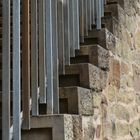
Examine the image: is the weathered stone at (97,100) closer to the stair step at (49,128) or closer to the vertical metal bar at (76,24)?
the vertical metal bar at (76,24)

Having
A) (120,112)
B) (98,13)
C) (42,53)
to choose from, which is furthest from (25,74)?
(120,112)

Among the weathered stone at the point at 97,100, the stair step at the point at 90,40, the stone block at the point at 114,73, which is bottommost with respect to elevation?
the weathered stone at the point at 97,100

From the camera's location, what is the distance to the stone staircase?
1880 millimetres

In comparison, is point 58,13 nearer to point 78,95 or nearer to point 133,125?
point 78,95

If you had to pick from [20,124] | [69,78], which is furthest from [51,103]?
[69,78]

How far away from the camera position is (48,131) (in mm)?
1878

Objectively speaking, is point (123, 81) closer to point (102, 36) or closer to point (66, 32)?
point (102, 36)

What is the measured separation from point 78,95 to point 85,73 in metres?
0.23

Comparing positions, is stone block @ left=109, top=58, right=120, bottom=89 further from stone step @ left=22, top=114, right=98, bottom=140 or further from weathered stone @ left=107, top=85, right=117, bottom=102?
stone step @ left=22, top=114, right=98, bottom=140

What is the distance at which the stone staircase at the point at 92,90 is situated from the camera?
1.88m

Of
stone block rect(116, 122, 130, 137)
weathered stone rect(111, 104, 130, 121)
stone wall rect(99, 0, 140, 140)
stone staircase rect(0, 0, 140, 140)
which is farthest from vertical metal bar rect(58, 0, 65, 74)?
stone block rect(116, 122, 130, 137)

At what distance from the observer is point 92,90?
2.37 meters

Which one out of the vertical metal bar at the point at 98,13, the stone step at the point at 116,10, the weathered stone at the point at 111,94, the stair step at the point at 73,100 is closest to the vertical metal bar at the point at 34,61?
the stair step at the point at 73,100

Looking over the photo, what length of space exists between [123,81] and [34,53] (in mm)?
1467
